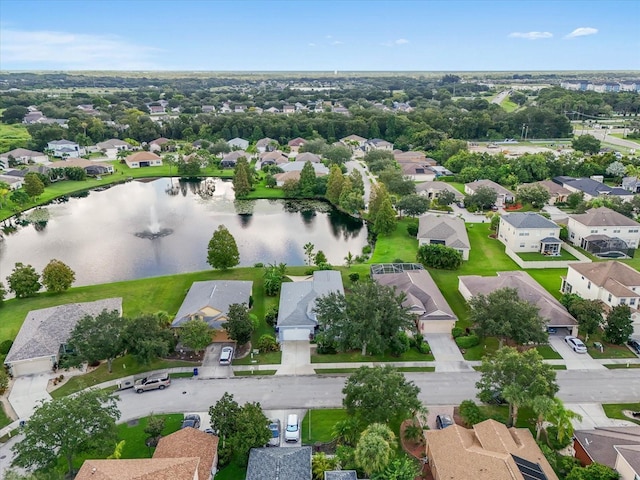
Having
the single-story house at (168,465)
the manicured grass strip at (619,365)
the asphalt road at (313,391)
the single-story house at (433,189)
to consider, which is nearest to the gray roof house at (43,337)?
the asphalt road at (313,391)

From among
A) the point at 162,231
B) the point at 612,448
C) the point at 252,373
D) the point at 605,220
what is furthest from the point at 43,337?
the point at 605,220

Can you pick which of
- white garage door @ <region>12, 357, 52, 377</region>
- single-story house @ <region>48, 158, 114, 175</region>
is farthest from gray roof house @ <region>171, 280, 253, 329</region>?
single-story house @ <region>48, 158, 114, 175</region>

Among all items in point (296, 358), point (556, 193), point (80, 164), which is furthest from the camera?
point (80, 164)

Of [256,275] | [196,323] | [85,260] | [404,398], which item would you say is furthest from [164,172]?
[404,398]

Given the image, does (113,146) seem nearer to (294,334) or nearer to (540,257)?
(294,334)

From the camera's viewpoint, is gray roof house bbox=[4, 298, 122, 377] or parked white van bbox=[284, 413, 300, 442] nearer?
parked white van bbox=[284, 413, 300, 442]

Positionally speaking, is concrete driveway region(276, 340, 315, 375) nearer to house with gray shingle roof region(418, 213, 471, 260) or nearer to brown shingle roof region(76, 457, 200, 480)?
brown shingle roof region(76, 457, 200, 480)

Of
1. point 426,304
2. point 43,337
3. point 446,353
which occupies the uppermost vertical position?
point 426,304

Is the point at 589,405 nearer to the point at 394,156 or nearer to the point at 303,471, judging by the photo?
the point at 303,471

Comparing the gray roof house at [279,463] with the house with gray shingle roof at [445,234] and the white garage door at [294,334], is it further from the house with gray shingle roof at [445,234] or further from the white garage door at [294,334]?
the house with gray shingle roof at [445,234]
